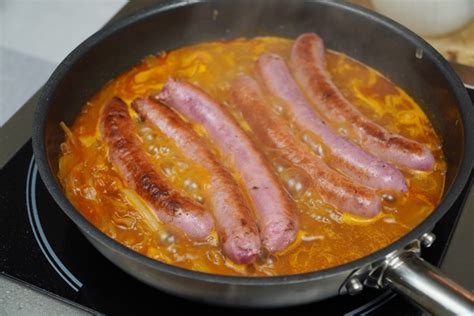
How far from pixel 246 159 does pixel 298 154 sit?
142 mm

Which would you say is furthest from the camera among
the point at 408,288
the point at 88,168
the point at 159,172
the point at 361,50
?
the point at 361,50

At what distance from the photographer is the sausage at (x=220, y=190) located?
1.52 m

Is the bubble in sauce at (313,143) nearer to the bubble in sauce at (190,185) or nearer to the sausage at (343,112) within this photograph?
the sausage at (343,112)

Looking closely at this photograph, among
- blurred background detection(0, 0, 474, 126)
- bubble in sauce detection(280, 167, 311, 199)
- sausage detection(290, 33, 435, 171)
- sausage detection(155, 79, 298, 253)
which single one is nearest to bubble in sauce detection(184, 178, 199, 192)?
sausage detection(155, 79, 298, 253)

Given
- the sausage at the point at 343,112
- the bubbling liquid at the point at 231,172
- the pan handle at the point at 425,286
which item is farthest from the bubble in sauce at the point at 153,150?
the pan handle at the point at 425,286

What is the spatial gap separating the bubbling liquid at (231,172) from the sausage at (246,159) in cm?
4

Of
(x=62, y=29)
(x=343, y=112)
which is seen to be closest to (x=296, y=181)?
(x=343, y=112)

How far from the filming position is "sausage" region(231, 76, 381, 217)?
1.66 metres

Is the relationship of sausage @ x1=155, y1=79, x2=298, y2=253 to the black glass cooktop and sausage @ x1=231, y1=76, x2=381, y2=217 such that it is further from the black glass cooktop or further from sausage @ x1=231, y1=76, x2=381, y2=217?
the black glass cooktop

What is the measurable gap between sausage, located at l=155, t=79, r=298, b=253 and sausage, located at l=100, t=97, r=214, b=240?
143mm

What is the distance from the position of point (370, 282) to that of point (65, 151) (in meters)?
0.96

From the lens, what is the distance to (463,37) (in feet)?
7.96

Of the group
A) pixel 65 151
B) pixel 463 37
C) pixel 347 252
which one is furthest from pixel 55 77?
pixel 463 37

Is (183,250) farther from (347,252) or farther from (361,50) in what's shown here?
(361,50)
